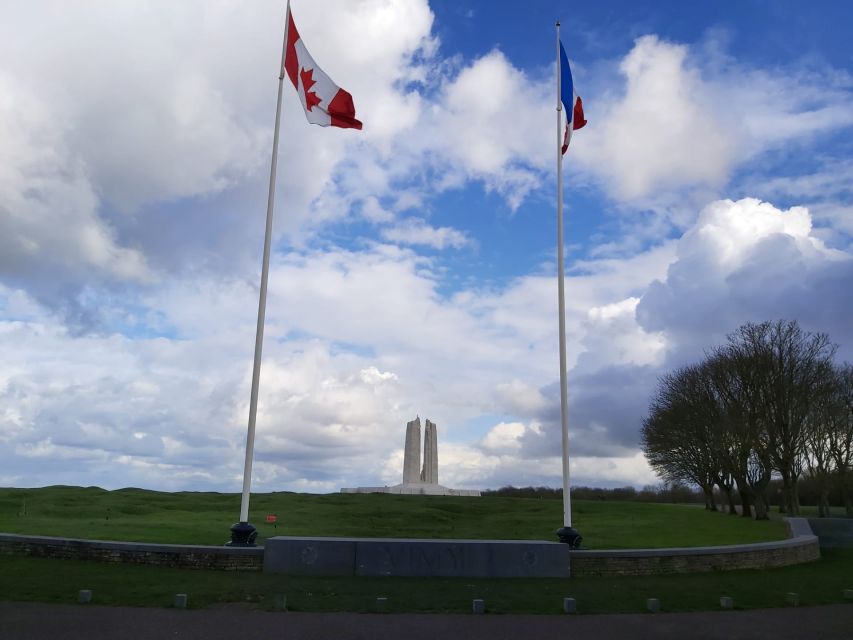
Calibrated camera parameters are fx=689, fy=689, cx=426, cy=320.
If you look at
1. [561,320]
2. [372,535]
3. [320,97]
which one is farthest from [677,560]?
[320,97]

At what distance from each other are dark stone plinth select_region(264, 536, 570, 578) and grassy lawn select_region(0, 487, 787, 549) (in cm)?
699

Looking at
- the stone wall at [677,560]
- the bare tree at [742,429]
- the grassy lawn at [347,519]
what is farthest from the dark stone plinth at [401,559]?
A: the bare tree at [742,429]

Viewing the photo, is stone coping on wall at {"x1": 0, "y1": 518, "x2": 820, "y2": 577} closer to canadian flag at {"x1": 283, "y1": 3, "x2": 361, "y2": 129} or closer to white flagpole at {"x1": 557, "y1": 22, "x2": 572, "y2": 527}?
white flagpole at {"x1": 557, "y1": 22, "x2": 572, "y2": 527}

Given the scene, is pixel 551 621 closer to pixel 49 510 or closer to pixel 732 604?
pixel 732 604

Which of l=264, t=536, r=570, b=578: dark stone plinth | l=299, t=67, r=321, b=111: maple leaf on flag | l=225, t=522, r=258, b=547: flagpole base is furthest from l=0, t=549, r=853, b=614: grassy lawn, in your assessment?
l=299, t=67, r=321, b=111: maple leaf on flag

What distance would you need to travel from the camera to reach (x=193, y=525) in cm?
3159

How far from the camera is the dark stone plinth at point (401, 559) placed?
1825cm

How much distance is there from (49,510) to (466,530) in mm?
22614

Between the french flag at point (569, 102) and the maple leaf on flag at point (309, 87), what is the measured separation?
8041mm

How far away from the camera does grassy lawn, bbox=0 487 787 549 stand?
28.4m

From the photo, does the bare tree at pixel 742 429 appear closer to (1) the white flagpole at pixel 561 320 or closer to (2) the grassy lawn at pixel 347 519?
(2) the grassy lawn at pixel 347 519

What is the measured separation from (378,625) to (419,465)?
4659cm

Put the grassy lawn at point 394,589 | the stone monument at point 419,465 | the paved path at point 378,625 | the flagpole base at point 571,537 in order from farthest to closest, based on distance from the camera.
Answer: the stone monument at point 419,465 → the flagpole base at point 571,537 → the grassy lawn at point 394,589 → the paved path at point 378,625

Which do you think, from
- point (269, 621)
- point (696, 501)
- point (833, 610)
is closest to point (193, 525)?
point (269, 621)
